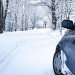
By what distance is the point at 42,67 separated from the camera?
8.16 metres

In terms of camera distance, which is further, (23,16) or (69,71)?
(23,16)

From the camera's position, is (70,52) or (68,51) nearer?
(70,52)

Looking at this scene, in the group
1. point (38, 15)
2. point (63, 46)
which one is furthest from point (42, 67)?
point (38, 15)

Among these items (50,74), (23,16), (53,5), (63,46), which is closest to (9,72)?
(50,74)

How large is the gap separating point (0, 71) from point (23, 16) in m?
68.4

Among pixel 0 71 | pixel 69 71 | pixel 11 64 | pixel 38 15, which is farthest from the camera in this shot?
pixel 38 15

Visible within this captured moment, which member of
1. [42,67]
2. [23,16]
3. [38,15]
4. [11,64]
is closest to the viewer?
[42,67]

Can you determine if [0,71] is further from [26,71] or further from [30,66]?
[30,66]

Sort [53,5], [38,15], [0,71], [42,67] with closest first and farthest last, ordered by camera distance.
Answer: [0,71] → [42,67] → [53,5] → [38,15]

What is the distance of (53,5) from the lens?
3731cm

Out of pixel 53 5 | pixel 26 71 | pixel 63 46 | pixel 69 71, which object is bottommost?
pixel 26 71

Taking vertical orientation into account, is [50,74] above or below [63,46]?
below

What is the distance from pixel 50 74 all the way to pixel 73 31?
192cm

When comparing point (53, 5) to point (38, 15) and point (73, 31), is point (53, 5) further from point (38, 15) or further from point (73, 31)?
point (38, 15)
